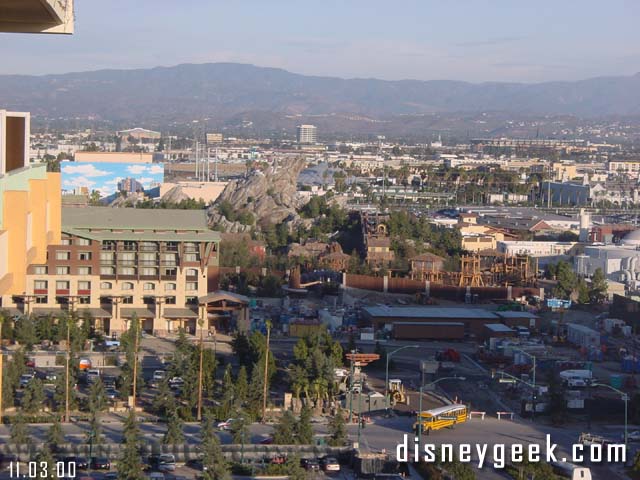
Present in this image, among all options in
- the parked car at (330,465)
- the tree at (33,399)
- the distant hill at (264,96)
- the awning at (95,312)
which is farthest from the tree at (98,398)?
the distant hill at (264,96)

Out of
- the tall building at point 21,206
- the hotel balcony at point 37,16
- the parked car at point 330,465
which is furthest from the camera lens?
the parked car at point 330,465

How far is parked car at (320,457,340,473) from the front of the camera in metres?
9.00

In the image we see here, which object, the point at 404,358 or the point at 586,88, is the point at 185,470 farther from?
the point at 586,88

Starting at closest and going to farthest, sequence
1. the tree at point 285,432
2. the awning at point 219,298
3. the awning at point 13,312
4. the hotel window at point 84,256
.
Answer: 1. the tree at point 285,432
2. the awning at point 13,312
3. the hotel window at point 84,256
4. the awning at point 219,298

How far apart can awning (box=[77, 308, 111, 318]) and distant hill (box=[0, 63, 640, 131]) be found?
10193 centimetres

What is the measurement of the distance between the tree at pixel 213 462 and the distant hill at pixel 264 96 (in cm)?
10859

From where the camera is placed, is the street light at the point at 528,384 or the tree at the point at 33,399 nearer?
the tree at the point at 33,399

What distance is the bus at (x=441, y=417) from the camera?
409 inches

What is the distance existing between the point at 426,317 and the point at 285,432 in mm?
6926

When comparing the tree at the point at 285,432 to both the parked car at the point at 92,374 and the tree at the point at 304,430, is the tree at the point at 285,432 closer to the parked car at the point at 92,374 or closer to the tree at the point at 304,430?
the tree at the point at 304,430

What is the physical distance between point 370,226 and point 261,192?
474 centimetres

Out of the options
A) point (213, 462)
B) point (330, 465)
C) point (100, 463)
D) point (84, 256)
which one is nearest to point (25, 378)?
point (84, 256)

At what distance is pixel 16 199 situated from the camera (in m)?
1.87

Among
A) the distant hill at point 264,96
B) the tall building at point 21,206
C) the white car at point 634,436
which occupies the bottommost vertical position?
the white car at point 634,436
